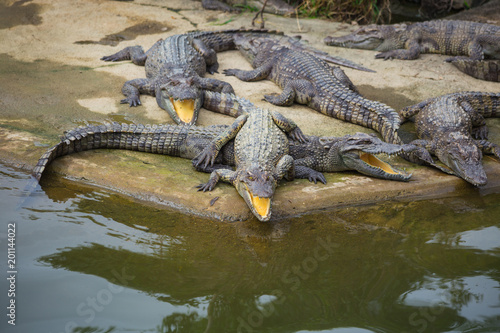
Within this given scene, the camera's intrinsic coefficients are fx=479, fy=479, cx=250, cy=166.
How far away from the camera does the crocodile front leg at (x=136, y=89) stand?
6.05m

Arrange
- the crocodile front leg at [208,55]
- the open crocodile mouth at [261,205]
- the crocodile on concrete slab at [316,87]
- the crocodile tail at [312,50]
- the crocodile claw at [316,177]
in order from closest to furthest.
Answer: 1. the open crocodile mouth at [261,205]
2. the crocodile claw at [316,177]
3. the crocodile on concrete slab at [316,87]
4. the crocodile front leg at [208,55]
5. the crocodile tail at [312,50]

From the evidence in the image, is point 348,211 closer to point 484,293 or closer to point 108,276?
point 484,293

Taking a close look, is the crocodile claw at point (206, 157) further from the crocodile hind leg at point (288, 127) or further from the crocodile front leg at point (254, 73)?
the crocodile front leg at point (254, 73)

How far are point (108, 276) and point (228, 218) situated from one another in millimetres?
1127

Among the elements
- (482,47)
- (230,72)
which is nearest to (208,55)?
(230,72)

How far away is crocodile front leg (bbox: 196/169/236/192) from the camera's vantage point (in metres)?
4.32

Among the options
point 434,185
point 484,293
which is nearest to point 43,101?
point 434,185

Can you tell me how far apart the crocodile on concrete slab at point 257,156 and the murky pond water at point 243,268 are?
31 centimetres

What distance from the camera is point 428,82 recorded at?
6.91m

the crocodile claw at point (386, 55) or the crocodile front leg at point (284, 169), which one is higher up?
the crocodile claw at point (386, 55)

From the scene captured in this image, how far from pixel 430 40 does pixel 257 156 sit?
16.9ft

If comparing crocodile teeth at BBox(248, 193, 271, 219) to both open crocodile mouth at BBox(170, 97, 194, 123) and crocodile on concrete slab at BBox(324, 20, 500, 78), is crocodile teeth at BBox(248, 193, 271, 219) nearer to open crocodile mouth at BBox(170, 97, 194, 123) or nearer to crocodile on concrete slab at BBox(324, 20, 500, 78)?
open crocodile mouth at BBox(170, 97, 194, 123)

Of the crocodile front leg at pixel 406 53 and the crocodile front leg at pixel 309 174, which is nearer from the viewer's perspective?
the crocodile front leg at pixel 309 174

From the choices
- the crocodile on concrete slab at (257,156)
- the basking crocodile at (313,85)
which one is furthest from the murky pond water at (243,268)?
the basking crocodile at (313,85)
